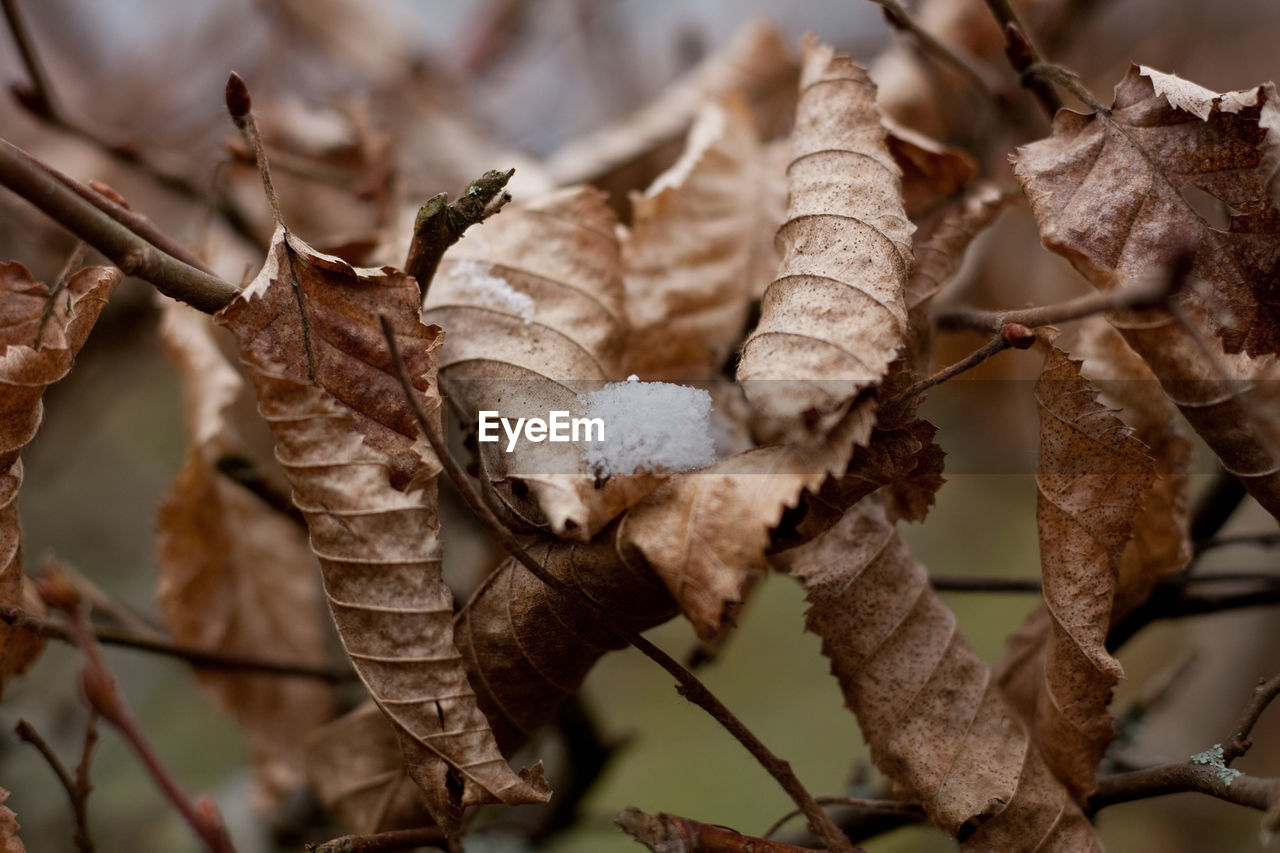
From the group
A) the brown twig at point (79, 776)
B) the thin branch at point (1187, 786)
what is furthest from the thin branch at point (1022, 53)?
the brown twig at point (79, 776)

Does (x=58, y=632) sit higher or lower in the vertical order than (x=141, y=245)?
lower

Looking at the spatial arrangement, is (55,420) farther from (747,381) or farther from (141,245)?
(747,381)

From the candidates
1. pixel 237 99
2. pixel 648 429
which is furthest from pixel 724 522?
pixel 237 99

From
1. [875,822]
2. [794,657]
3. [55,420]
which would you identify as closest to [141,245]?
[875,822]

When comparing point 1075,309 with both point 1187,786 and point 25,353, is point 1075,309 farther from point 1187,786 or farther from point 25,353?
point 25,353

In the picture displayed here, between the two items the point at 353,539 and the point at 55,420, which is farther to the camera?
the point at 55,420

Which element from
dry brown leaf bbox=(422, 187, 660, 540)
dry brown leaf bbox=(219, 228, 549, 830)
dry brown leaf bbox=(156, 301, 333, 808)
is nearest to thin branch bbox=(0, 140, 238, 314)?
dry brown leaf bbox=(219, 228, 549, 830)
